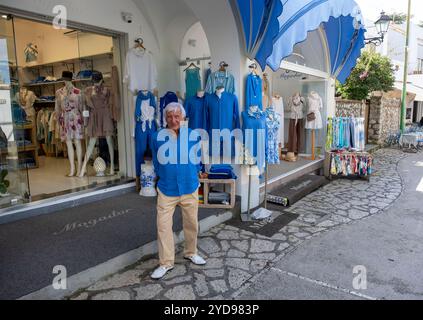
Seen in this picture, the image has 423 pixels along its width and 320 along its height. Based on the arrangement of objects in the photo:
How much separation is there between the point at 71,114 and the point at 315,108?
5462mm

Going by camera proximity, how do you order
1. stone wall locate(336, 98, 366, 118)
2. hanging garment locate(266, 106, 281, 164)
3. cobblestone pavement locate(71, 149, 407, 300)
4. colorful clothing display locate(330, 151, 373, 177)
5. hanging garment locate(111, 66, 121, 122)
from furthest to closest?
stone wall locate(336, 98, 366, 118), colorful clothing display locate(330, 151, 373, 177), hanging garment locate(111, 66, 121, 122), hanging garment locate(266, 106, 281, 164), cobblestone pavement locate(71, 149, 407, 300)

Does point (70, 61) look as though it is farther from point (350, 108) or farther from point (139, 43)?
point (350, 108)

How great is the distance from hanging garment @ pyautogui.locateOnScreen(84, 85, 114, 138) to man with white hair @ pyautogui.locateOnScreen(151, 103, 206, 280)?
2904 millimetres

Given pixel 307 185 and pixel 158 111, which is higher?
pixel 158 111

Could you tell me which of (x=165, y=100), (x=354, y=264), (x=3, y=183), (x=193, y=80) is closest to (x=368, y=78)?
(x=193, y=80)

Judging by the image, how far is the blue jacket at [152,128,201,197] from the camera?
2.99 metres

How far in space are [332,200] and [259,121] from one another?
7.24 feet

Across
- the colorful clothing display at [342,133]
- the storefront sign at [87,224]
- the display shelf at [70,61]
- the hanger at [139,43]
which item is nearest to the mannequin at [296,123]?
the colorful clothing display at [342,133]

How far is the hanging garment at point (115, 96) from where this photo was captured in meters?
5.40

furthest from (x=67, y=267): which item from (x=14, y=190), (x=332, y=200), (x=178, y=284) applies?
(x=332, y=200)

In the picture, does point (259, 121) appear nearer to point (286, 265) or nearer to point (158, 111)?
point (158, 111)

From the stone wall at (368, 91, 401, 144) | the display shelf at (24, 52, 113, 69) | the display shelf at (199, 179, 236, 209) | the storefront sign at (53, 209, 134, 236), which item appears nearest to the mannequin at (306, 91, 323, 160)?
the display shelf at (199, 179, 236, 209)

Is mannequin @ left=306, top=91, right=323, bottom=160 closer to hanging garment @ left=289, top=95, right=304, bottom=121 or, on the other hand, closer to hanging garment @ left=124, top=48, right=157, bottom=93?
hanging garment @ left=289, top=95, right=304, bottom=121

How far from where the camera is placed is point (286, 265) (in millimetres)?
3350
